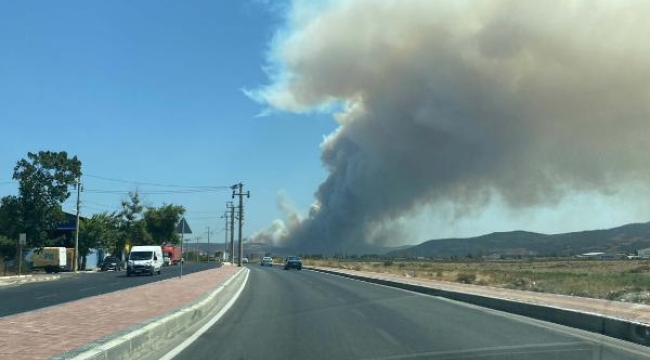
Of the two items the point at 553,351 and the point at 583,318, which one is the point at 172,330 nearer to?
the point at 553,351

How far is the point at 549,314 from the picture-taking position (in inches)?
696

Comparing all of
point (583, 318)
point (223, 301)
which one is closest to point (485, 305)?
point (583, 318)

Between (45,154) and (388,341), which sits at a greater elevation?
(45,154)

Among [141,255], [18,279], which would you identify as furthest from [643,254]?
[18,279]

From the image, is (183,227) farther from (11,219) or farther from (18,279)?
(11,219)

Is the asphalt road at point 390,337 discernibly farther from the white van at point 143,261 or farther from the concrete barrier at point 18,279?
the white van at point 143,261

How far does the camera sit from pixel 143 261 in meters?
52.7

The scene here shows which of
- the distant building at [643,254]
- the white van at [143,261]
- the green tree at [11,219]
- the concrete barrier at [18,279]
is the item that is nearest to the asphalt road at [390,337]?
the concrete barrier at [18,279]

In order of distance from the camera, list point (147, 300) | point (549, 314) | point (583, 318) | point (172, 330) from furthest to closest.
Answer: point (147, 300) < point (549, 314) < point (583, 318) < point (172, 330)

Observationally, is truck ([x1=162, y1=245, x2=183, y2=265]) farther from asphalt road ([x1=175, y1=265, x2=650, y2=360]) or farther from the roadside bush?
asphalt road ([x1=175, y1=265, x2=650, y2=360])

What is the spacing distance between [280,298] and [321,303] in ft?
8.80

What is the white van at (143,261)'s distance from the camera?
5209 cm

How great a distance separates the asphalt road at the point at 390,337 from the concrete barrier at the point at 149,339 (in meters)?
0.55

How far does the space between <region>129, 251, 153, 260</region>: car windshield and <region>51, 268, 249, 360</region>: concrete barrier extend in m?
37.6
